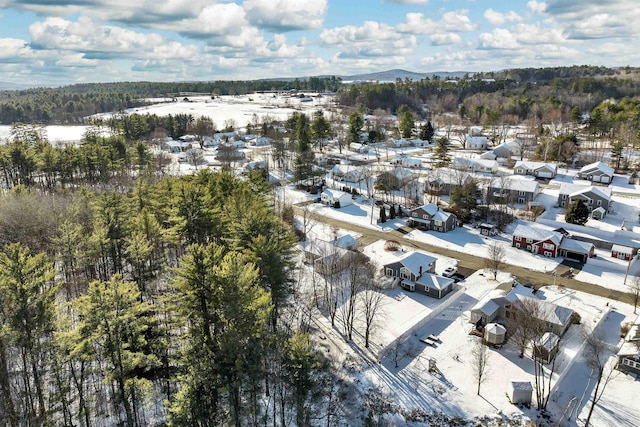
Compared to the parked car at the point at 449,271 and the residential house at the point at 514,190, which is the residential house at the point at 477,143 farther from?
the parked car at the point at 449,271

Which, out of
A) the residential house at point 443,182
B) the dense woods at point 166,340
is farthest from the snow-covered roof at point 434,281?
the residential house at point 443,182

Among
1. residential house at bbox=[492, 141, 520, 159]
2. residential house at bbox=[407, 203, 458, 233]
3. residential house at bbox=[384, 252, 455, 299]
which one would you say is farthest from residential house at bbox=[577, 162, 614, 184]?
residential house at bbox=[384, 252, 455, 299]

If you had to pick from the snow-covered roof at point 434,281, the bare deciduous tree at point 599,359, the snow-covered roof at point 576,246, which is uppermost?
the snow-covered roof at point 576,246

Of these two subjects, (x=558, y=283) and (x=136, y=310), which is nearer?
(x=136, y=310)

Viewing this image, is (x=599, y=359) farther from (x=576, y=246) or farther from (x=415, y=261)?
(x=576, y=246)

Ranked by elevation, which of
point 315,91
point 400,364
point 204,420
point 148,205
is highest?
point 315,91

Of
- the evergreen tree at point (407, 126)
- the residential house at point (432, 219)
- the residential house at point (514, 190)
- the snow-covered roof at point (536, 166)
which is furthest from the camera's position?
the evergreen tree at point (407, 126)

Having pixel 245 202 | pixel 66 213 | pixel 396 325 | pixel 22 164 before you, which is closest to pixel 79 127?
pixel 22 164

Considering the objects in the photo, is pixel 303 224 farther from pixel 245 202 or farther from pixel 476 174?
pixel 476 174
